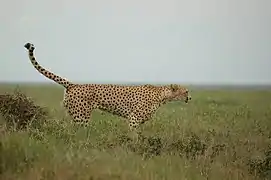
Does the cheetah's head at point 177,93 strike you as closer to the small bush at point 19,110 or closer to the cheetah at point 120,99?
the cheetah at point 120,99

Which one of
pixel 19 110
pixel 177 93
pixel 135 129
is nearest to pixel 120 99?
pixel 135 129

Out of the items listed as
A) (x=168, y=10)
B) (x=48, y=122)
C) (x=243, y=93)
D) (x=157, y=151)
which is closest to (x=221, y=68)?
(x=243, y=93)

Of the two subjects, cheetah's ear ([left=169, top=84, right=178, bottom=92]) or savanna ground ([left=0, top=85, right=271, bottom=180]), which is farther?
cheetah's ear ([left=169, top=84, right=178, bottom=92])

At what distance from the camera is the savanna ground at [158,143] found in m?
2.26

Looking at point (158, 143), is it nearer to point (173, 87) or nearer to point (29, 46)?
point (173, 87)

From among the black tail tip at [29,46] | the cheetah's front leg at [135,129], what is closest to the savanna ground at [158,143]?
the cheetah's front leg at [135,129]

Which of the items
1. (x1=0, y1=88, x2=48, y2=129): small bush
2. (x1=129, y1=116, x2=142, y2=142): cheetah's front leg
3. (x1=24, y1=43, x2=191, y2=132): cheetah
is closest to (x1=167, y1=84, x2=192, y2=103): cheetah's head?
(x1=24, y1=43, x2=191, y2=132): cheetah

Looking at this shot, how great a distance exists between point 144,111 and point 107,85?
0.77 ft

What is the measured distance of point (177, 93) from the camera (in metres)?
2.54

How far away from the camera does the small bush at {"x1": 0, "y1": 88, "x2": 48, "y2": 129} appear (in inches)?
94.0

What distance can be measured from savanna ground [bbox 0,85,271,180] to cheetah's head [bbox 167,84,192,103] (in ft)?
0.10

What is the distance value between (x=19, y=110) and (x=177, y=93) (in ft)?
2.64

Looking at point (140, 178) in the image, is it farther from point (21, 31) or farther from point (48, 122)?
point (21, 31)

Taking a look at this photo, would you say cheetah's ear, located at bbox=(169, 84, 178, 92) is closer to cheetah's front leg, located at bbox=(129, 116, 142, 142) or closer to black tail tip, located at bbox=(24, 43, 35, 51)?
cheetah's front leg, located at bbox=(129, 116, 142, 142)
